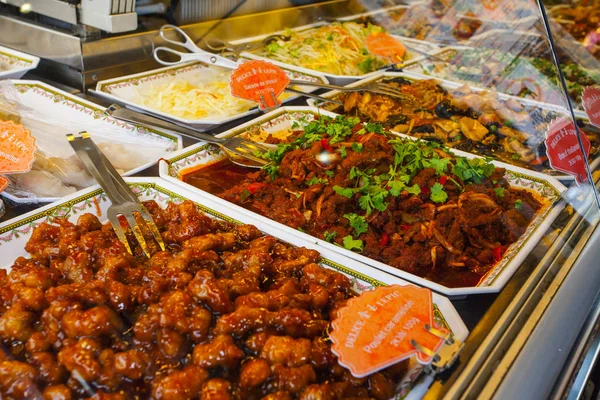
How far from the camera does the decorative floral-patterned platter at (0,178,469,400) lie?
1873 millimetres

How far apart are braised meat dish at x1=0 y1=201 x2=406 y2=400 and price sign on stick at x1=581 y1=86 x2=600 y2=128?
2.22 m

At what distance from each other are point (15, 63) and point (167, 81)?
3.39 feet

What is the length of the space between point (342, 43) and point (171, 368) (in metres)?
4.09

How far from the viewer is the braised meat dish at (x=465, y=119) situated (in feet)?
10.7

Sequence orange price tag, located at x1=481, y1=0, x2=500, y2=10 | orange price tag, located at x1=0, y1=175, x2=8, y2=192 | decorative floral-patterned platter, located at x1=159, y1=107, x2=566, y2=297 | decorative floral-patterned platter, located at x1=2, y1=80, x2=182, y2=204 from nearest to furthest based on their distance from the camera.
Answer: decorative floral-patterned platter, located at x1=159, y1=107, x2=566, y2=297
orange price tag, located at x1=0, y1=175, x2=8, y2=192
decorative floral-patterned platter, located at x1=2, y1=80, x2=182, y2=204
orange price tag, located at x1=481, y1=0, x2=500, y2=10

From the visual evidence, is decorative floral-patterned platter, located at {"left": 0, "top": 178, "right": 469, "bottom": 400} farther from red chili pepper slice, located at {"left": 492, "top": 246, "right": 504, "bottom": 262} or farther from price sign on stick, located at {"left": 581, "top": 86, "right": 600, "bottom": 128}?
price sign on stick, located at {"left": 581, "top": 86, "right": 600, "bottom": 128}

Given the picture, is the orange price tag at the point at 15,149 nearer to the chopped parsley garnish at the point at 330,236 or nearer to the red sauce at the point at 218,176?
the red sauce at the point at 218,176

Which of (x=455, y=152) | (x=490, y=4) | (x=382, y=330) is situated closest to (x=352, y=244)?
(x=382, y=330)

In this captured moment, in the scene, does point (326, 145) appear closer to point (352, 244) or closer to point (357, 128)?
point (357, 128)

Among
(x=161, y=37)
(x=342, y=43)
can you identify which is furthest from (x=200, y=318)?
(x=342, y=43)

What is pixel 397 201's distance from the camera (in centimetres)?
264

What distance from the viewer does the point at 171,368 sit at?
160 cm

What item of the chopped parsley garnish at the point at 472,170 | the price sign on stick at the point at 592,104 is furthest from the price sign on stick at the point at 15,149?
the price sign on stick at the point at 592,104

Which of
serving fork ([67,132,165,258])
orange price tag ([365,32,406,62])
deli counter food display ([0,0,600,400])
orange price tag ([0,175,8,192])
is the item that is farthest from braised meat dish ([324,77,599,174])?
orange price tag ([0,175,8,192])
